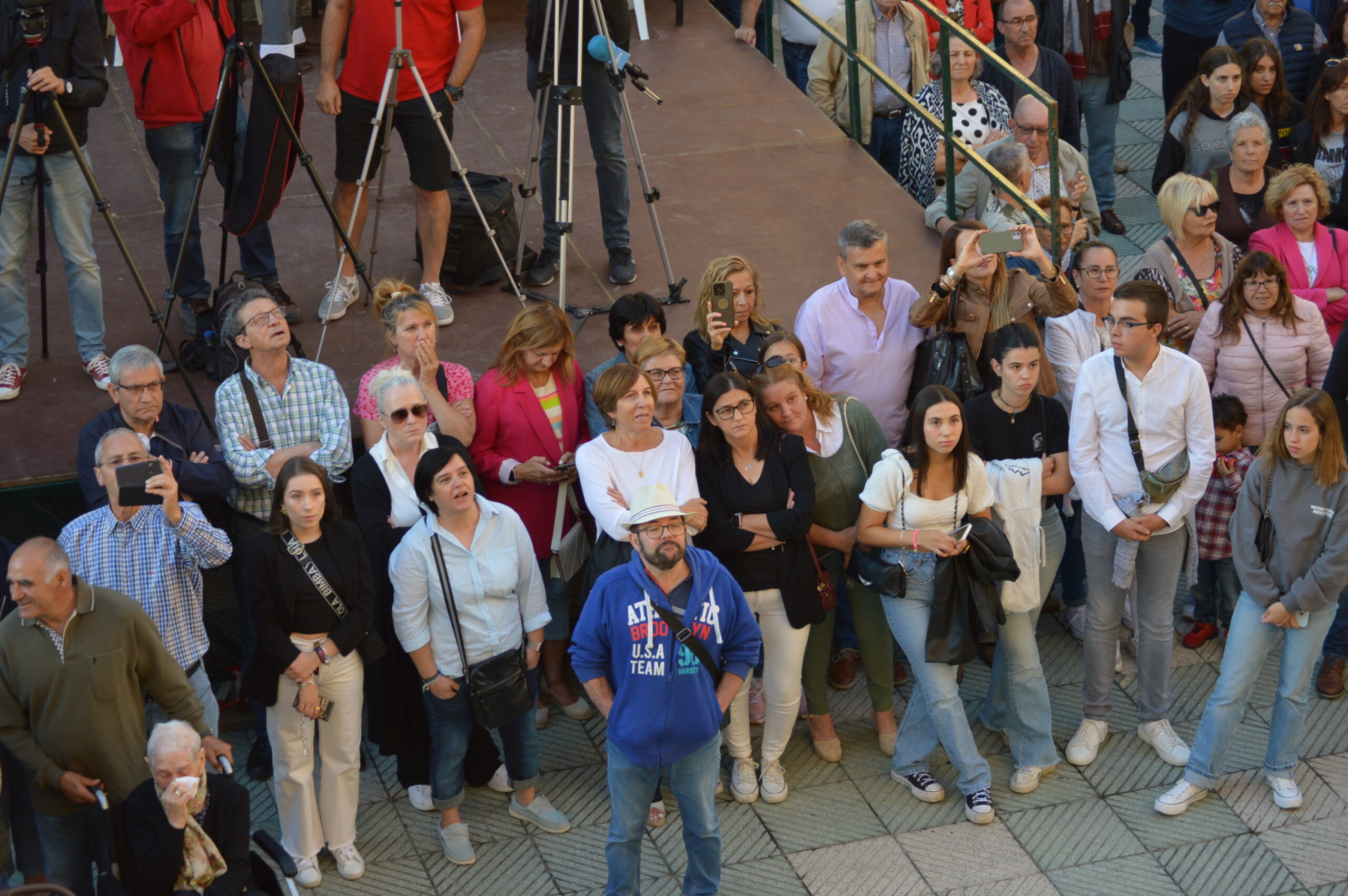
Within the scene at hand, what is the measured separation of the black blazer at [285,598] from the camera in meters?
5.29

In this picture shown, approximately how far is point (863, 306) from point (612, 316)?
3.70 ft

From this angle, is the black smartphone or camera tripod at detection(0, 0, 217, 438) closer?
the black smartphone

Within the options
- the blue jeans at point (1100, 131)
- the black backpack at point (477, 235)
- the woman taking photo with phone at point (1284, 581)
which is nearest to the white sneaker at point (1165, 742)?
the woman taking photo with phone at point (1284, 581)

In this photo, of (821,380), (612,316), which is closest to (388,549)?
(612,316)

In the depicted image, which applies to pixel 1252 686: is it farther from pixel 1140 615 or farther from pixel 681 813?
pixel 681 813

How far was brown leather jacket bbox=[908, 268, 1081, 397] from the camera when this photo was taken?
253 inches

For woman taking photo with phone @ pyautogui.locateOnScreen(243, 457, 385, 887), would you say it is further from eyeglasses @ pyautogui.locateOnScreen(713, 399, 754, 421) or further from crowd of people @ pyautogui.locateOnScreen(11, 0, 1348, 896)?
eyeglasses @ pyautogui.locateOnScreen(713, 399, 754, 421)

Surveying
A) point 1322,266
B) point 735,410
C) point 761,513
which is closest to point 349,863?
point 761,513

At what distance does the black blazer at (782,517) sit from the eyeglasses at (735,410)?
0.22 m

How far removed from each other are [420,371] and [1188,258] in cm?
362

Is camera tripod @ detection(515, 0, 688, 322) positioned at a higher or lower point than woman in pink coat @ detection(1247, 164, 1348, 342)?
higher

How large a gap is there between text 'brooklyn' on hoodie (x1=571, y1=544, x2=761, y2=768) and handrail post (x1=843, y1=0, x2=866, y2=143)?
14.6ft

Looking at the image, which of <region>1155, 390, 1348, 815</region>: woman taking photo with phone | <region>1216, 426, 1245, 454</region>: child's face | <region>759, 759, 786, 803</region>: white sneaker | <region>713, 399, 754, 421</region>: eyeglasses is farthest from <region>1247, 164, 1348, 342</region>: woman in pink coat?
<region>759, 759, 786, 803</region>: white sneaker

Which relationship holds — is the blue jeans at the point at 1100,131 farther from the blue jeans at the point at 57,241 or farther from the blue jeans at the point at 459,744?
the blue jeans at the point at 57,241
